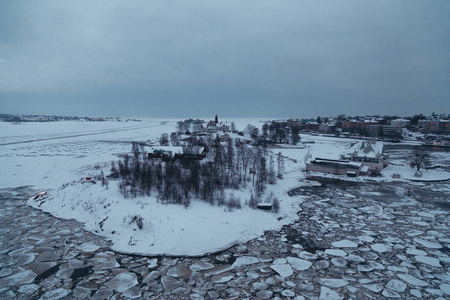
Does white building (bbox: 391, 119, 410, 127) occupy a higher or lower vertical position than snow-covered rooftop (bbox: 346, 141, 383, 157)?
higher

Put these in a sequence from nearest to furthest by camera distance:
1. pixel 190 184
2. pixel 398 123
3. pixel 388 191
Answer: pixel 190 184 → pixel 388 191 → pixel 398 123

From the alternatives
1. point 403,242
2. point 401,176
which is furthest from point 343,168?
point 403,242

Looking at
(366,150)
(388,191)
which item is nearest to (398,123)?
(366,150)

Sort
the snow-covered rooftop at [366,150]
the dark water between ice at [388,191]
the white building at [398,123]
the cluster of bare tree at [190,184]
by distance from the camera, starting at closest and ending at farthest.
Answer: the cluster of bare tree at [190,184]
the dark water between ice at [388,191]
the snow-covered rooftop at [366,150]
the white building at [398,123]

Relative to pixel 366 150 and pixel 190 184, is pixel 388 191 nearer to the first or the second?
pixel 366 150

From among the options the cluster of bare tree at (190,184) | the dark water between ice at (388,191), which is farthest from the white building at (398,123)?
the cluster of bare tree at (190,184)

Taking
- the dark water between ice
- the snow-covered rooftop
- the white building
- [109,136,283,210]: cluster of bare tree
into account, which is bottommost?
the dark water between ice

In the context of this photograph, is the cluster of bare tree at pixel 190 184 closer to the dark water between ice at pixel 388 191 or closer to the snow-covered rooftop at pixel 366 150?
the dark water between ice at pixel 388 191

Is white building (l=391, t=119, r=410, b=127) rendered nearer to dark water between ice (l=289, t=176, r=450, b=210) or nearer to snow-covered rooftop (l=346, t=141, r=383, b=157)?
snow-covered rooftop (l=346, t=141, r=383, b=157)

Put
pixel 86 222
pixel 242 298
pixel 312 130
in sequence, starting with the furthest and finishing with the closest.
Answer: pixel 312 130, pixel 86 222, pixel 242 298

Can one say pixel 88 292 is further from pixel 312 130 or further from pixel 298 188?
pixel 312 130

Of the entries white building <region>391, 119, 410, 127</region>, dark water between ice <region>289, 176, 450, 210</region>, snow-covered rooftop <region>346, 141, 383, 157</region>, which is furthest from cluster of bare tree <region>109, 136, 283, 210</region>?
white building <region>391, 119, 410, 127</region>
